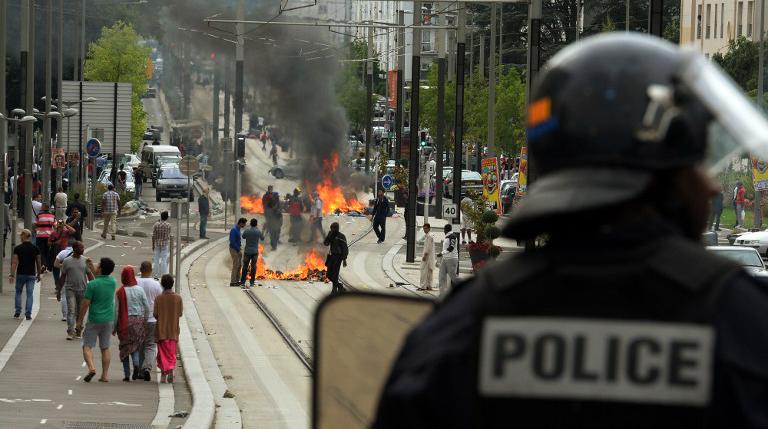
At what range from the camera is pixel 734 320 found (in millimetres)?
2162

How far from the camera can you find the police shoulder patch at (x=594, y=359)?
2166mm

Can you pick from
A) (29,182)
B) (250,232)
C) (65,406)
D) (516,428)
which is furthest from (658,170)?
(29,182)

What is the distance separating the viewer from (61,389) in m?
18.5

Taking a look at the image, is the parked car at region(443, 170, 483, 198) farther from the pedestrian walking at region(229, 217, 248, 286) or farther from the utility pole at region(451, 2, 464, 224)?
the pedestrian walking at region(229, 217, 248, 286)

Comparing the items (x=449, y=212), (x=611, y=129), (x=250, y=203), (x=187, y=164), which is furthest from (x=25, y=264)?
(x=611, y=129)

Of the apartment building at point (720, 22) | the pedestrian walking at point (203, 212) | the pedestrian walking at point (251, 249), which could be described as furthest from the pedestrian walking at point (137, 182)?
the pedestrian walking at point (251, 249)

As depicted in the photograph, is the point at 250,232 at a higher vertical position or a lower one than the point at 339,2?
lower

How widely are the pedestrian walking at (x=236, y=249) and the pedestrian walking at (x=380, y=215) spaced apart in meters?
13.0

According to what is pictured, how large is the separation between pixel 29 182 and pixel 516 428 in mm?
38055

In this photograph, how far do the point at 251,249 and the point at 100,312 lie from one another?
17181 mm

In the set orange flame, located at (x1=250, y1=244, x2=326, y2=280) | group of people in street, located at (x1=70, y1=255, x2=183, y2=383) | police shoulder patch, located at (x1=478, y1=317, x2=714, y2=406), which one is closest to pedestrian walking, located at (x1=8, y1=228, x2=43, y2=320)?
group of people in street, located at (x1=70, y1=255, x2=183, y2=383)

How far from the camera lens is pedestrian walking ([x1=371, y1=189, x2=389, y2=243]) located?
50.0 meters

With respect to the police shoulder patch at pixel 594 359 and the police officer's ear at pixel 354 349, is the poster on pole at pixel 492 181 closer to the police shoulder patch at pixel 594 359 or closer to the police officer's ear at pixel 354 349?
the police officer's ear at pixel 354 349

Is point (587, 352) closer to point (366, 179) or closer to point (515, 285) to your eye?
point (515, 285)
